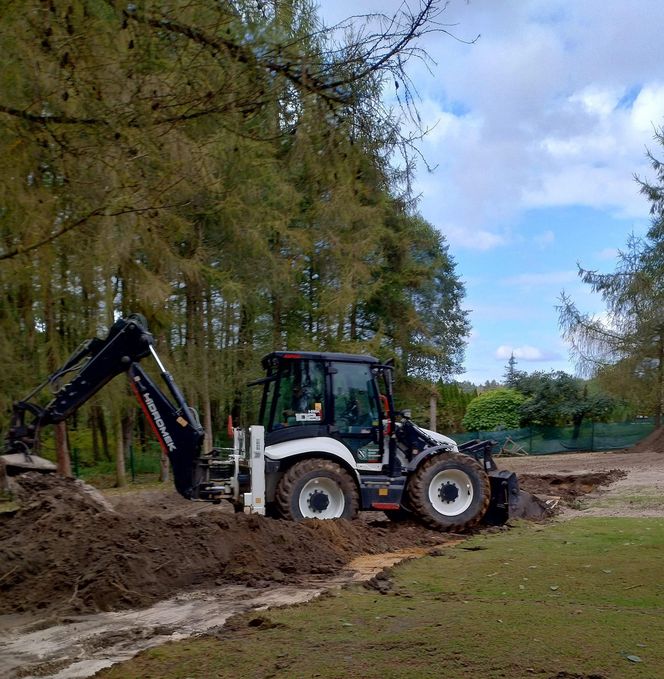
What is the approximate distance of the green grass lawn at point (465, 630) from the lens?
4.92 metres

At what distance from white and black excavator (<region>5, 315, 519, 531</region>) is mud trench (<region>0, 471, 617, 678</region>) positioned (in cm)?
85

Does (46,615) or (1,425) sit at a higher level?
(1,425)

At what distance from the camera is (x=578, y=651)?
5086 mm

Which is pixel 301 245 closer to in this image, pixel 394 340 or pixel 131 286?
pixel 131 286

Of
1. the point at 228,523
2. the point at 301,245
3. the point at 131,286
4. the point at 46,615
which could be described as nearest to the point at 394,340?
the point at 301,245

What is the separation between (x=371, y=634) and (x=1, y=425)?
41.5ft

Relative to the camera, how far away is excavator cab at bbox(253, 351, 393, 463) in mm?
11672

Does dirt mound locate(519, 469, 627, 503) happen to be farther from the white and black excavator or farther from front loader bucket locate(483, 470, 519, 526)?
the white and black excavator

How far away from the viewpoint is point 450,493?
1171cm

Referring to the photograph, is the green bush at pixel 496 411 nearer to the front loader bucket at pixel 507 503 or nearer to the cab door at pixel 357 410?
the front loader bucket at pixel 507 503

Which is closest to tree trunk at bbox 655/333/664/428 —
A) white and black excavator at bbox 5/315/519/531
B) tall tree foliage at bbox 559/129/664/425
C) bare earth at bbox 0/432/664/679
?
tall tree foliage at bbox 559/129/664/425

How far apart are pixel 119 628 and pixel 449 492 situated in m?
6.17

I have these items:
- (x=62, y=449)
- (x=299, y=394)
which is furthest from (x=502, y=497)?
(x=62, y=449)

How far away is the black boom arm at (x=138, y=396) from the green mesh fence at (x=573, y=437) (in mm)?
24620
